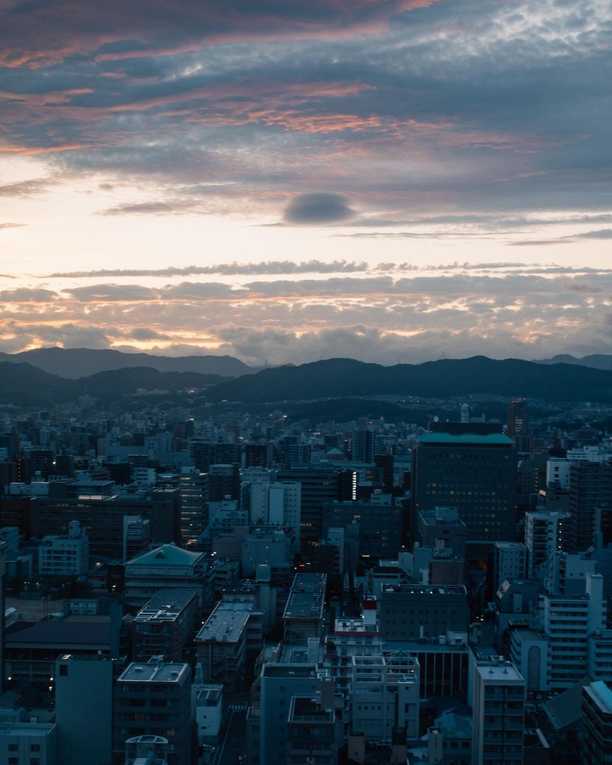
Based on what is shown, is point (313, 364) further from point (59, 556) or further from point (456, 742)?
point (456, 742)

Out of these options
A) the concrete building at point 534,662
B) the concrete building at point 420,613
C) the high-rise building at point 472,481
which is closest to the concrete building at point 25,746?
the concrete building at point 420,613

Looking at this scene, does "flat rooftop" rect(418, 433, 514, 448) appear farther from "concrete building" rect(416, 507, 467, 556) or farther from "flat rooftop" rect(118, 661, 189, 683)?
"flat rooftop" rect(118, 661, 189, 683)

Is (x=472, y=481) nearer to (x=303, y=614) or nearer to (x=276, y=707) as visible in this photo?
(x=303, y=614)

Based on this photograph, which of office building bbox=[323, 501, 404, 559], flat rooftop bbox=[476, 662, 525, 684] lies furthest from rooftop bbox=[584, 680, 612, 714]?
office building bbox=[323, 501, 404, 559]

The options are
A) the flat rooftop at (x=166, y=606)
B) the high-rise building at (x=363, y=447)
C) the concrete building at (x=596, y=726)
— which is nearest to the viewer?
the concrete building at (x=596, y=726)

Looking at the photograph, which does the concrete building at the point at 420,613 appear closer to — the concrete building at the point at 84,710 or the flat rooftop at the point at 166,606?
the flat rooftop at the point at 166,606

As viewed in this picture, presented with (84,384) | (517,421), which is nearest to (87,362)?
(84,384)
